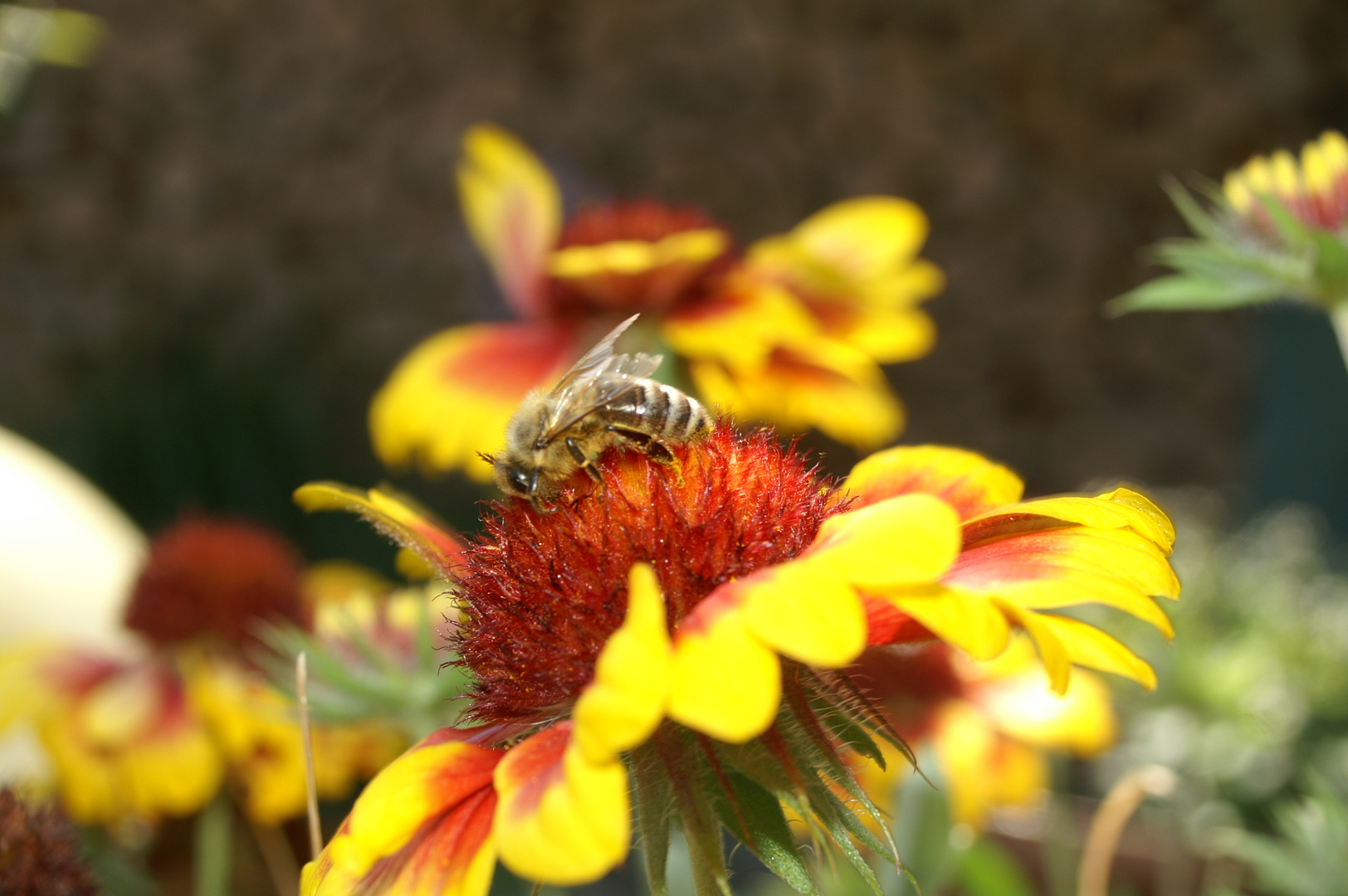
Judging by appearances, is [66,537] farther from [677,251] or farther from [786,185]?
[786,185]

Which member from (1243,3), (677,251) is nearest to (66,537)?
(677,251)

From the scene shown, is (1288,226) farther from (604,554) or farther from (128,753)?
(128,753)

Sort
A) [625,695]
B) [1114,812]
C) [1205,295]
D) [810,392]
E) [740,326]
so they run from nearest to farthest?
[625,695]
[1205,295]
[1114,812]
[740,326]
[810,392]

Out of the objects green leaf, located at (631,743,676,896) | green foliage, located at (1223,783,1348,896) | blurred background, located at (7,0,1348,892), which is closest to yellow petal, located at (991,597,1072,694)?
green leaf, located at (631,743,676,896)

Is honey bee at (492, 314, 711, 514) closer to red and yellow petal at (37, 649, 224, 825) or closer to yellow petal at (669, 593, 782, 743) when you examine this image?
yellow petal at (669, 593, 782, 743)

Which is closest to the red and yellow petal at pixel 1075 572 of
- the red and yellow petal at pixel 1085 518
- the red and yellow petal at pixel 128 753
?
the red and yellow petal at pixel 1085 518

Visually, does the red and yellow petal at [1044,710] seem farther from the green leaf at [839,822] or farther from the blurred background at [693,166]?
the blurred background at [693,166]

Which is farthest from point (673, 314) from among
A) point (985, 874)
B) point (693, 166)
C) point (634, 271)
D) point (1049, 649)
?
point (693, 166)
